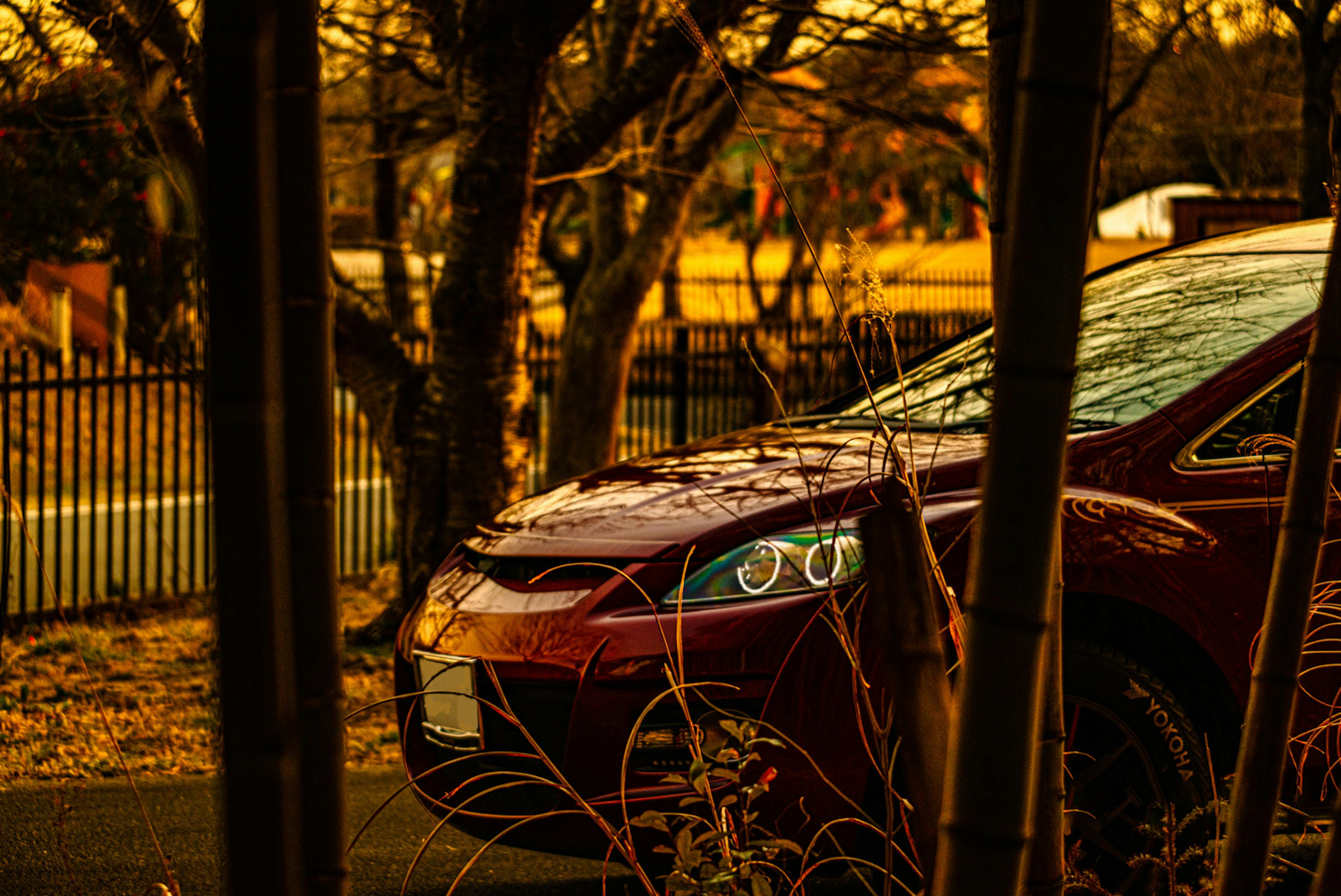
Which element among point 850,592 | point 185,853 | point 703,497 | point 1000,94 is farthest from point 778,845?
point 185,853

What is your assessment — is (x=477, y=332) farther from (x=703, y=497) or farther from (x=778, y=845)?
(x=778, y=845)

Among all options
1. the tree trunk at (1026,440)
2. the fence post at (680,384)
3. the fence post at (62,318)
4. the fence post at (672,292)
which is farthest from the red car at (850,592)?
the fence post at (672,292)

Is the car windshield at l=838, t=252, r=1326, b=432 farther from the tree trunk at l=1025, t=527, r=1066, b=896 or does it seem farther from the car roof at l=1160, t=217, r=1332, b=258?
the tree trunk at l=1025, t=527, r=1066, b=896

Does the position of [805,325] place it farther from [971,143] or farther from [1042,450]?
[1042,450]

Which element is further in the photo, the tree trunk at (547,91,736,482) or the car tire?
the tree trunk at (547,91,736,482)

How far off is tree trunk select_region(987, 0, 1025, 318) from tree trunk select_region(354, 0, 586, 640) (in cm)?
445

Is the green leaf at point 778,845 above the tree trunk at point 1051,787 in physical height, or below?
below

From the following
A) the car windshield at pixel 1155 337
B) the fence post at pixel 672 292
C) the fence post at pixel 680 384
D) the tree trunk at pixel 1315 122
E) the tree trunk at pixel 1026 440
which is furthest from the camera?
the fence post at pixel 672 292

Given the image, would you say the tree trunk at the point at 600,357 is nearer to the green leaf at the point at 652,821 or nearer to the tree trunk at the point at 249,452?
the green leaf at the point at 652,821

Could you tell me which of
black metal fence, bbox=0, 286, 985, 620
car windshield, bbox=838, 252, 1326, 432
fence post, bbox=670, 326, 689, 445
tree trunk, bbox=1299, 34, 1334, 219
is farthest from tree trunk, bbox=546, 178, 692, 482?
car windshield, bbox=838, 252, 1326, 432

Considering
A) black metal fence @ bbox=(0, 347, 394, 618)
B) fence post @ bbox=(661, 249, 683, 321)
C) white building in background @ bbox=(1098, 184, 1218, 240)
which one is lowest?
black metal fence @ bbox=(0, 347, 394, 618)

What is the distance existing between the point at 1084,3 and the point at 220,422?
0.84 m

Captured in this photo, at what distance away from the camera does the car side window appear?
362 cm

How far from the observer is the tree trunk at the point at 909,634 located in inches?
57.4
